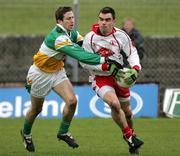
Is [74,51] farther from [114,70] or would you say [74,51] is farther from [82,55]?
[114,70]

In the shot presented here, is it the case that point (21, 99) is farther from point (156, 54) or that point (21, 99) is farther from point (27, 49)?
point (156, 54)

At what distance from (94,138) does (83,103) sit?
13.3 ft

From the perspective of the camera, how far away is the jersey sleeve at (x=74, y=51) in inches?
440

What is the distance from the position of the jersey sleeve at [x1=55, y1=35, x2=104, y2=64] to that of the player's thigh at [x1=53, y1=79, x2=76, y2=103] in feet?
2.05

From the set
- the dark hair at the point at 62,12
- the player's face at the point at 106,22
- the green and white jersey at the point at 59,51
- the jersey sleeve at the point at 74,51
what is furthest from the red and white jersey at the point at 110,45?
the dark hair at the point at 62,12

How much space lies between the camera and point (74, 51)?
1140cm

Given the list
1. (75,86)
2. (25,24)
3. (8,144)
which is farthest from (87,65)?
(25,24)

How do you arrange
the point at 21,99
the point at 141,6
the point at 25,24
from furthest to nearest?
1. the point at 25,24
2. the point at 141,6
3. the point at 21,99

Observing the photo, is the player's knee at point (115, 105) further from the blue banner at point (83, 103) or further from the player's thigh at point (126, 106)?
the blue banner at point (83, 103)

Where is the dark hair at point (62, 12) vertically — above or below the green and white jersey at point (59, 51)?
above

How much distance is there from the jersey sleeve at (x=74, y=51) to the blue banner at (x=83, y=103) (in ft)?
21.7

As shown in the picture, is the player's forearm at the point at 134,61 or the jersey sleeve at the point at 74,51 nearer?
the jersey sleeve at the point at 74,51

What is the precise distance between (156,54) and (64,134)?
8573 mm

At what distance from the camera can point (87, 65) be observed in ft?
38.1
